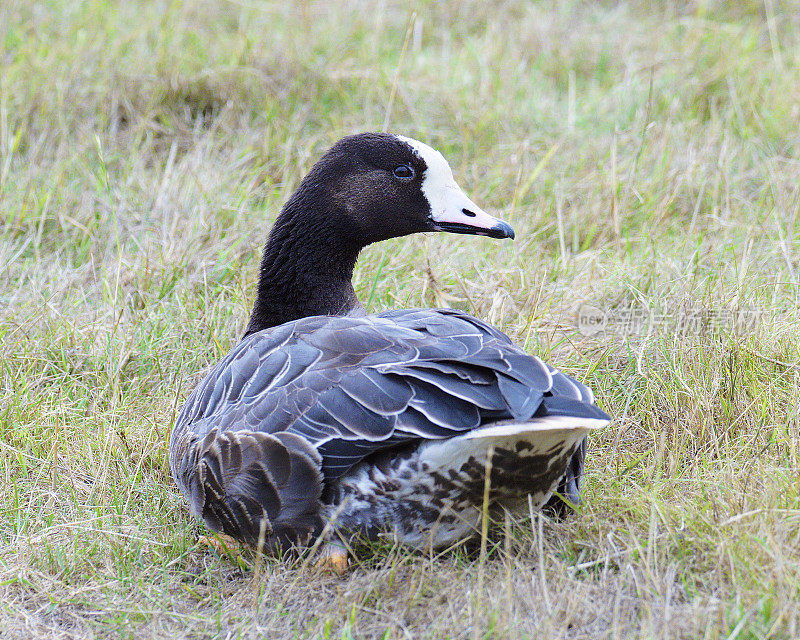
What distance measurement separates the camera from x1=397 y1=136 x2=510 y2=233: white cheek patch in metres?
3.63

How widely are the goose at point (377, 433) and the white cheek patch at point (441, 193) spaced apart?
22.2 inches

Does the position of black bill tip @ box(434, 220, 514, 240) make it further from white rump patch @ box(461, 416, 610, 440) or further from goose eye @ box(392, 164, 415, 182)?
white rump patch @ box(461, 416, 610, 440)

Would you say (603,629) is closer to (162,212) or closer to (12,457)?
(12,457)

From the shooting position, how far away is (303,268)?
367 cm

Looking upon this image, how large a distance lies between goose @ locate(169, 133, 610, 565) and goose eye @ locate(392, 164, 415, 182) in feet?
2.11

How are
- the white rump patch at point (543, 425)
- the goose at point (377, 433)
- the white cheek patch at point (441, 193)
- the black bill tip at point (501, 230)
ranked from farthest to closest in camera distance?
the white cheek patch at point (441, 193), the black bill tip at point (501, 230), the goose at point (377, 433), the white rump patch at point (543, 425)

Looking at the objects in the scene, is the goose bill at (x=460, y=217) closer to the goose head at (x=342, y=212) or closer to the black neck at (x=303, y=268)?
the goose head at (x=342, y=212)

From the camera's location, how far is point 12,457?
347 centimetres

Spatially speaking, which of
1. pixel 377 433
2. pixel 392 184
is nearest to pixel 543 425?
pixel 377 433

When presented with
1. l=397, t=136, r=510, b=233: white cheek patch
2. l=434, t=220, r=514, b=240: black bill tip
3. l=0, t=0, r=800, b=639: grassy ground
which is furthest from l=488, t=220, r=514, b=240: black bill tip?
l=0, t=0, r=800, b=639: grassy ground

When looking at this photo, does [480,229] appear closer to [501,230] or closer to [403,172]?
[501,230]

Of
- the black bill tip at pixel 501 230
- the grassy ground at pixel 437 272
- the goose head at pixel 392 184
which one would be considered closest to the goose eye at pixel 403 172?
the goose head at pixel 392 184

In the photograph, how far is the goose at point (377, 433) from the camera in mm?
2543

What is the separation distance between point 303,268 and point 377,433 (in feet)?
4.02
